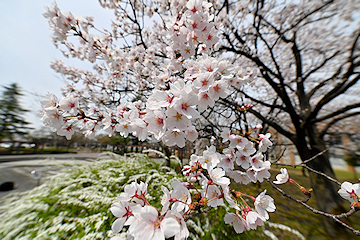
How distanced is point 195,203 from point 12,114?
27.7 meters

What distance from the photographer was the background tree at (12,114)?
53.7ft

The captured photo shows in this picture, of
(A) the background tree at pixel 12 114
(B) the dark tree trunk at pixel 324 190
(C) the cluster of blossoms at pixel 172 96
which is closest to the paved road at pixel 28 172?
(C) the cluster of blossoms at pixel 172 96

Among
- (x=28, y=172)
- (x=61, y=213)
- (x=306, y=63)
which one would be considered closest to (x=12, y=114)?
(x=28, y=172)

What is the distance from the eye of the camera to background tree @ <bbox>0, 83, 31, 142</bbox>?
53.7 ft

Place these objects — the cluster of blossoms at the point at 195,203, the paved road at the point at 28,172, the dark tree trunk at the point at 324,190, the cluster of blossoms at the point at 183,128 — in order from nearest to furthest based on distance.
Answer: the cluster of blossoms at the point at 195,203, the cluster of blossoms at the point at 183,128, the dark tree trunk at the point at 324,190, the paved road at the point at 28,172

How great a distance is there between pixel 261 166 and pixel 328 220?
3.15 m

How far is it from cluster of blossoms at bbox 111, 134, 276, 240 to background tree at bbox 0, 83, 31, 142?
997 inches

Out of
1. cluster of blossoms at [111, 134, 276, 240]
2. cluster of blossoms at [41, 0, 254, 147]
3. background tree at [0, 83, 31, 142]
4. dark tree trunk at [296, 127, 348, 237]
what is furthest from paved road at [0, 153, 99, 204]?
background tree at [0, 83, 31, 142]

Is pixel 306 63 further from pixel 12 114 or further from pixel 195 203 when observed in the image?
pixel 12 114

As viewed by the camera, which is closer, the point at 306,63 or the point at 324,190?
the point at 324,190

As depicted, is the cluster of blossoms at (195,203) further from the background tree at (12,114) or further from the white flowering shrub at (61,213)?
the background tree at (12,114)

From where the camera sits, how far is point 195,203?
2.62 feet

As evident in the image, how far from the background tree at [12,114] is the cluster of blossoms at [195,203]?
83.1 ft

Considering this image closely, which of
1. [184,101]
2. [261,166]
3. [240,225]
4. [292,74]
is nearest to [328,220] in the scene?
[261,166]
